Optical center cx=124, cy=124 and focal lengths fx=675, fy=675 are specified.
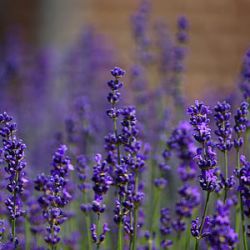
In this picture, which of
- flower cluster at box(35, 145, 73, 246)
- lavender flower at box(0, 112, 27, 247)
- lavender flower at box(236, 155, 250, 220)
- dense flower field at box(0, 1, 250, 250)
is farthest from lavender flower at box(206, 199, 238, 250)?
lavender flower at box(0, 112, 27, 247)

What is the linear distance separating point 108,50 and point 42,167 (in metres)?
2.07

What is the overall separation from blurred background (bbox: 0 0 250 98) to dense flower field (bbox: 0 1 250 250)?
1171mm

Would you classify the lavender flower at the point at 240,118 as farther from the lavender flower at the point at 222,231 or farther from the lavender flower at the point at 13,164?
the lavender flower at the point at 13,164

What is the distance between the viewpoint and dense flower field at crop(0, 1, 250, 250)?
1.97 metres

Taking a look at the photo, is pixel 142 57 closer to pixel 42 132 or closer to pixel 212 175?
pixel 42 132

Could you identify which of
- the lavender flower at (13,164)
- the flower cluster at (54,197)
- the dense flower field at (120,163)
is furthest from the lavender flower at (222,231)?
the lavender flower at (13,164)

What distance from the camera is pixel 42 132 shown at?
5.22 meters

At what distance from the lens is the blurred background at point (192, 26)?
7367mm

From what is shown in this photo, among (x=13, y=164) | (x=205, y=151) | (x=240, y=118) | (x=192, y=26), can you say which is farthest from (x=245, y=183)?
(x=192, y=26)

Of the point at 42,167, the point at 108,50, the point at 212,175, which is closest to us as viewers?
the point at 212,175

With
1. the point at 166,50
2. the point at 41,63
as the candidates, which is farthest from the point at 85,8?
the point at 166,50

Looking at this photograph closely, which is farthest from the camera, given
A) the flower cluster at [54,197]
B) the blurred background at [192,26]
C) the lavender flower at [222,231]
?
the blurred background at [192,26]

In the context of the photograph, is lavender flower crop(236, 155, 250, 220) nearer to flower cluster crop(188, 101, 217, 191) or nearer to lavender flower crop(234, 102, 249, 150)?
flower cluster crop(188, 101, 217, 191)

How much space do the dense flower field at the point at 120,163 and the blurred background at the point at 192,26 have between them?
3.84 ft
